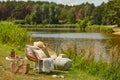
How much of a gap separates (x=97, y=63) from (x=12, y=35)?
30.7 feet

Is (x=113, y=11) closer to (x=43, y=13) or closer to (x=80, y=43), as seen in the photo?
(x=43, y=13)

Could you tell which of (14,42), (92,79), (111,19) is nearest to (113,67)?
(92,79)

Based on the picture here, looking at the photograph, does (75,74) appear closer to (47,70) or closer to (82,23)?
(47,70)

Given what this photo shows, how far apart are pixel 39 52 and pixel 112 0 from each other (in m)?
81.1

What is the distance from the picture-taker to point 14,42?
23.5 metres

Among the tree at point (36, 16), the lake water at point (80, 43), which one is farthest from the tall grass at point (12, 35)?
the tree at point (36, 16)

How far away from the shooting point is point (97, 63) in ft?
50.8

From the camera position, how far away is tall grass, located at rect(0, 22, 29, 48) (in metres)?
22.3

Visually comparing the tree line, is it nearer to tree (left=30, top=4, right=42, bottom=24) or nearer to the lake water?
tree (left=30, top=4, right=42, bottom=24)

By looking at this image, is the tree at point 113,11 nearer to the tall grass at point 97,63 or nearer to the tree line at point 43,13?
the tree line at point 43,13

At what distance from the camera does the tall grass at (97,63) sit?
13.4 m

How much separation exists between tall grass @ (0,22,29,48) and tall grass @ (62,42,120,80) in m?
4.74

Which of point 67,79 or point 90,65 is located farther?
point 90,65

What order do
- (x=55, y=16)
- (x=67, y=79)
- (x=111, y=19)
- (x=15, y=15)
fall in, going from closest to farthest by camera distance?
(x=67, y=79) → (x=111, y=19) → (x=55, y=16) → (x=15, y=15)
